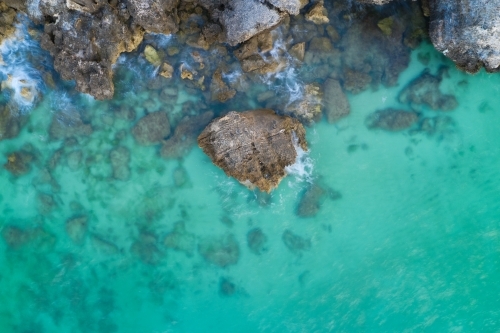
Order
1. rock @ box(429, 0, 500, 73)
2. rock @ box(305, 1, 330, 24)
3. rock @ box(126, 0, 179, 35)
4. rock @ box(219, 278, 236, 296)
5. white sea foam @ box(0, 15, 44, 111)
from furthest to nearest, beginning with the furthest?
1. rock @ box(219, 278, 236, 296)
2. white sea foam @ box(0, 15, 44, 111)
3. rock @ box(305, 1, 330, 24)
4. rock @ box(429, 0, 500, 73)
5. rock @ box(126, 0, 179, 35)

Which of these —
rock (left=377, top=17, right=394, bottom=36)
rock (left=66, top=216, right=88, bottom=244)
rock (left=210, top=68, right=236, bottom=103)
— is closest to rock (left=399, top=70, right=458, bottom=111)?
rock (left=377, top=17, right=394, bottom=36)

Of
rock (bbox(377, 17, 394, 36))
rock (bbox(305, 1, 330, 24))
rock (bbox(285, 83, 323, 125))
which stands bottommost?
rock (bbox(285, 83, 323, 125))

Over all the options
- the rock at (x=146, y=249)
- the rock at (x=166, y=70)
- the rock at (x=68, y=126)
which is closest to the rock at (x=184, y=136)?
the rock at (x=166, y=70)

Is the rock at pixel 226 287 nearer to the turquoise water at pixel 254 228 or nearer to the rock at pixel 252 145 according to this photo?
the turquoise water at pixel 254 228

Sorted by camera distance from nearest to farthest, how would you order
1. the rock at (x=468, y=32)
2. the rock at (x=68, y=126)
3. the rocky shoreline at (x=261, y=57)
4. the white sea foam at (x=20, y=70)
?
the rock at (x=468, y=32) < the rocky shoreline at (x=261, y=57) < the white sea foam at (x=20, y=70) < the rock at (x=68, y=126)

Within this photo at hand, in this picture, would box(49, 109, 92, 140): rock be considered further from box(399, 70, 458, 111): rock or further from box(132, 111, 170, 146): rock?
box(399, 70, 458, 111): rock

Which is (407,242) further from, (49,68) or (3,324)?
(3,324)

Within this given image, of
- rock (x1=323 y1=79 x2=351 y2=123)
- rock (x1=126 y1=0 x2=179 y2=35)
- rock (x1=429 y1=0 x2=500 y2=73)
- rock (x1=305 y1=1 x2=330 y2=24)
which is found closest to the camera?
rock (x1=126 y1=0 x2=179 y2=35)
